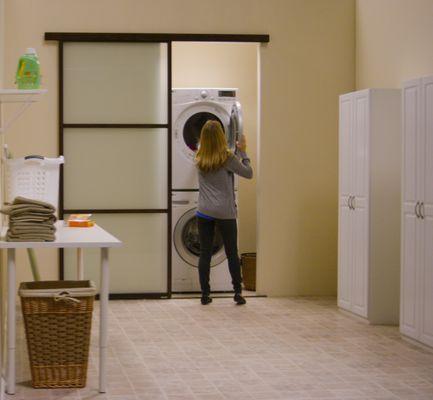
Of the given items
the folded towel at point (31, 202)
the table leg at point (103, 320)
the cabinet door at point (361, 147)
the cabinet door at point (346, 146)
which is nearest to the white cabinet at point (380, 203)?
the cabinet door at point (361, 147)

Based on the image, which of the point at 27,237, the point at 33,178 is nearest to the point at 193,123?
Answer: the point at 33,178

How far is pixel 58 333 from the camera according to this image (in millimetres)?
4238

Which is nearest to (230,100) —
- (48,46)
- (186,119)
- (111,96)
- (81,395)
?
(186,119)

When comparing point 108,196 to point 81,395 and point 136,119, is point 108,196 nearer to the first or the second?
point 136,119

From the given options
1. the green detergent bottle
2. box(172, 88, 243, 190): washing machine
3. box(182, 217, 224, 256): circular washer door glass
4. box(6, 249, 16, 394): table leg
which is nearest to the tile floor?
box(6, 249, 16, 394): table leg

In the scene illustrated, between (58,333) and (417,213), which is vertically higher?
(417,213)

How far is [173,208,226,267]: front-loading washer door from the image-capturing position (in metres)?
7.45

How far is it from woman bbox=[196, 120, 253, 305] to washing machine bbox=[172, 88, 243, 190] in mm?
496

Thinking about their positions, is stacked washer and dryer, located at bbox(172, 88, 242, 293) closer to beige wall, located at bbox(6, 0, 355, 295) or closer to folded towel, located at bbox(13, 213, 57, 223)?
beige wall, located at bbox(6, 0, 355, 295)

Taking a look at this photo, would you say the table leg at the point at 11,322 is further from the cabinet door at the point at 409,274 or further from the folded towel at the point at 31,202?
the cabinet door at the point at 409,274

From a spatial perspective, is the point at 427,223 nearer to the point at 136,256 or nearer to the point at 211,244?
the point at 211,244

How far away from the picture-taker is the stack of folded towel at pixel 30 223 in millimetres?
4125

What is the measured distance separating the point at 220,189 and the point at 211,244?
0.45m

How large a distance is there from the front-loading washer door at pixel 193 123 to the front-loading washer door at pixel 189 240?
0.47m
